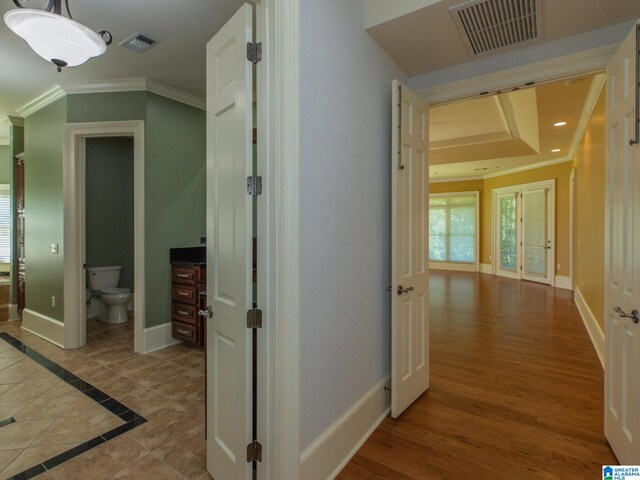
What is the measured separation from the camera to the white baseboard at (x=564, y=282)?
7127mm

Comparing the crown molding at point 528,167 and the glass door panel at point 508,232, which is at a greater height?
the crown molding at point 528,167

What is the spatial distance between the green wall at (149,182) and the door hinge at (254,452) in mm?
2536

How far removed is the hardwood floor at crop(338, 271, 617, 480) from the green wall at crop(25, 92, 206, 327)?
2836 millimetres

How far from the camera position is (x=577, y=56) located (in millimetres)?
2137

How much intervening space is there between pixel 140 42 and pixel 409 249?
8.99ft

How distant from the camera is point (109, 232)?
4980 millimetres

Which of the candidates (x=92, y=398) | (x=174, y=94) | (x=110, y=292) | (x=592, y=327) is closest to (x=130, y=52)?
(x=174, y=94)

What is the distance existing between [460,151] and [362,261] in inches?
204

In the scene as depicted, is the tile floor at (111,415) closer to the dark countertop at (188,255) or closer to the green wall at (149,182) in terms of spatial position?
the green wall at (149,182)

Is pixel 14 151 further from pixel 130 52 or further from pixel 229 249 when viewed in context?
pixel 229 249

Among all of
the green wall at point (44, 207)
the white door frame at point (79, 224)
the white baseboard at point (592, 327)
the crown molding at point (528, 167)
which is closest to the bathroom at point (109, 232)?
the green wall at point (44, 207)

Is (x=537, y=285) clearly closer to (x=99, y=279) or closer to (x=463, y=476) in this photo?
(x=463, y=476)

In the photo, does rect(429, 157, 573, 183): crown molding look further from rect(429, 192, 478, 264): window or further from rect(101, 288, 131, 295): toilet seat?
rect(101, 288, 131, 295): toilet seat

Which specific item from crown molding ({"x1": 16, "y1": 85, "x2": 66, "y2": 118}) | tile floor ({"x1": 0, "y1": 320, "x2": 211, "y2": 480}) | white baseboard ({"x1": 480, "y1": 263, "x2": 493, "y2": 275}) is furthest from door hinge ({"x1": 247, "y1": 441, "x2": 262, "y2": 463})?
white baseboard ({"x1": 480, "y1": 263, "x2": 493, "y2": 275})
